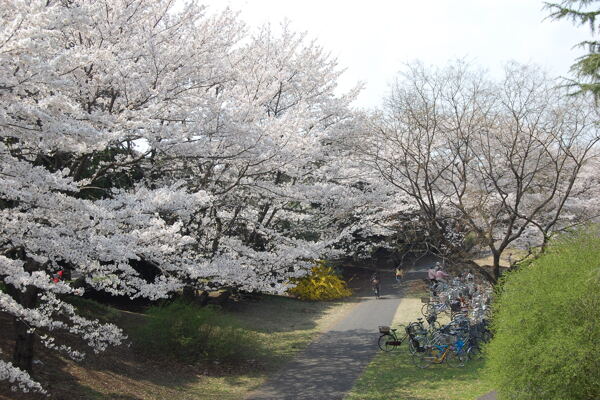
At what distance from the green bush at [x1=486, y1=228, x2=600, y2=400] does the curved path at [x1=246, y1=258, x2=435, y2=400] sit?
3.54 metres

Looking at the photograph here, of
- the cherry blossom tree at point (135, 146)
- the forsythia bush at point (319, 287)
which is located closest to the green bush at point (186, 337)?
the cherry blossom tree at point (135, 146)

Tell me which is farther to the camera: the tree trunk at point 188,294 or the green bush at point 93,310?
the tree trunk at point 188,294

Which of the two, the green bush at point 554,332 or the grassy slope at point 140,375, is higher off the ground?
the green bush at point 554,332

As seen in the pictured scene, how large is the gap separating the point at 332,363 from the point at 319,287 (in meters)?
11.5

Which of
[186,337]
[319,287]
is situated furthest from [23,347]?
[319,287]

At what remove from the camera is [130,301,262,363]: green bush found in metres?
10.6

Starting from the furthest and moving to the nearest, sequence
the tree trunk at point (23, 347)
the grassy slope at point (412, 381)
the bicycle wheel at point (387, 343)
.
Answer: the bicycle wheel at point (387, 343)
the grassy slope at point (412, 381)
the tree trunk at point (23, 347)

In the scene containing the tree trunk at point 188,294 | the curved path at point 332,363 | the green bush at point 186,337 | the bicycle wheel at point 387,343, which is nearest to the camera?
the curved path at point 332,363

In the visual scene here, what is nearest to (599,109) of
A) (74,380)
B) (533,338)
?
(533,338)

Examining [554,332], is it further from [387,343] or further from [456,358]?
[387,343]

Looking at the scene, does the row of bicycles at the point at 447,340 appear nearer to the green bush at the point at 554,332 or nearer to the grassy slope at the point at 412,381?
the grassy slope at the point at 412,381

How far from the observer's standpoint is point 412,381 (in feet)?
31.4

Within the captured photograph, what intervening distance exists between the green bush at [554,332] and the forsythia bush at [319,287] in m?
15.6

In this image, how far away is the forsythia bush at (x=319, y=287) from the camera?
877 inches
